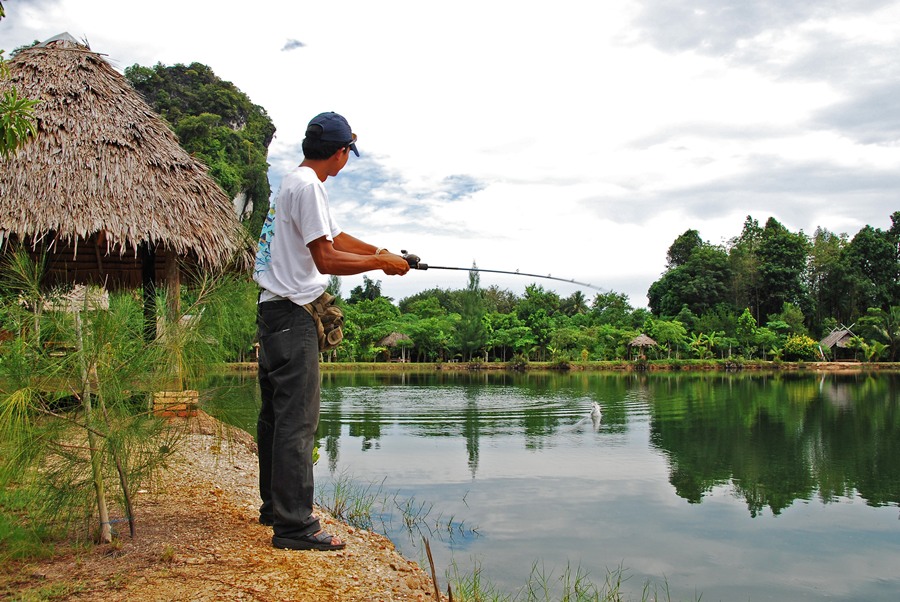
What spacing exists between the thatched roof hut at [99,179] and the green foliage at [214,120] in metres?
21.8

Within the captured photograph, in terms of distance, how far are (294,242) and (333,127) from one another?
531 mm

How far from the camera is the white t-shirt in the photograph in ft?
9.20

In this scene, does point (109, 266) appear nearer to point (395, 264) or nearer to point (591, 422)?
point (395, 264)

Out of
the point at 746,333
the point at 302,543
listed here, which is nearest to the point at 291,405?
the point at 302,543

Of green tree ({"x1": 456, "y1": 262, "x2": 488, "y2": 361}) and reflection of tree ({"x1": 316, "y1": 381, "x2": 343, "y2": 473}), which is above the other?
green tree ({"x1": 456, "y1": 262, "x2": 488, "y2": 361})

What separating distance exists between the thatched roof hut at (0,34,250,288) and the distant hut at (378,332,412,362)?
28944mm

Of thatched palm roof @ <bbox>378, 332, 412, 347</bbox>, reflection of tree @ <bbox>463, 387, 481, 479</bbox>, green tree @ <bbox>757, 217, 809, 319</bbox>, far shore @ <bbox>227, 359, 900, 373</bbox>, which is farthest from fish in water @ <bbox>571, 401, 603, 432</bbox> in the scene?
green tree @ <bbox>757, 217, 809, 319</bbox>

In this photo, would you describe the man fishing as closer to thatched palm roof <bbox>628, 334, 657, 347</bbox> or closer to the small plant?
the small plant

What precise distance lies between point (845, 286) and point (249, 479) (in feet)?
141

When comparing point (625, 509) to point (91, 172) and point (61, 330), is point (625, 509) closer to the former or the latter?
point (61, 330)

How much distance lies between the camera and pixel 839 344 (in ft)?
118

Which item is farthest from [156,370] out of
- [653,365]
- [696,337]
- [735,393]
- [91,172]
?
[696,337]

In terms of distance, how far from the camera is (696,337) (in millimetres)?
36625

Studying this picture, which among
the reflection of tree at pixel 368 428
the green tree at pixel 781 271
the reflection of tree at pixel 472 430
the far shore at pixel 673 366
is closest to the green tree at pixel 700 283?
the green tree at pixel 781 271
